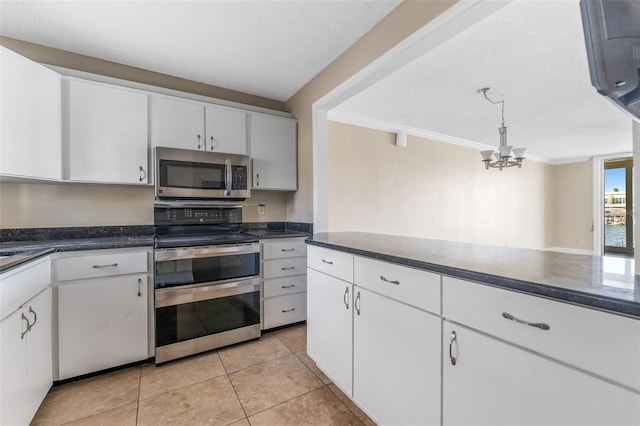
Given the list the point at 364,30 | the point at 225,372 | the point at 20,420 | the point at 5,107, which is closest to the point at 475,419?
the point at 225,372

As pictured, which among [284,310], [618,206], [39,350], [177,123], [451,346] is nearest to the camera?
[451,346]

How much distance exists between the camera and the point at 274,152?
2.95 metres

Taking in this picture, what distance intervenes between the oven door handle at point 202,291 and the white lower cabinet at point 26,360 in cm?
60

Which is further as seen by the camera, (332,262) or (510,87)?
(510,87)

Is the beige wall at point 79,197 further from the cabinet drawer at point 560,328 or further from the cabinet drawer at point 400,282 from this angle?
the cabinet drawer at point 560,328

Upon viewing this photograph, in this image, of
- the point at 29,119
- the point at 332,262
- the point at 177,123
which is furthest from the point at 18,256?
the point at 332,262

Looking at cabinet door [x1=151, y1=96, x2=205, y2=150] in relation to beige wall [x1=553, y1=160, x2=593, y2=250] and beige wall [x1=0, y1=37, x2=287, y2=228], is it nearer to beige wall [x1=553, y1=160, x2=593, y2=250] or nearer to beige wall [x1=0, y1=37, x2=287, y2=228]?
beige wall [x1=0, y1=37, x2=287, y2=228]

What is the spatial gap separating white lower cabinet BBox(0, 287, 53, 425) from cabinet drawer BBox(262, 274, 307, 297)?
57.2 inches

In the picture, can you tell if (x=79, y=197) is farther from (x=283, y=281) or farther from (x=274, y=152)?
(x=283, y=281)

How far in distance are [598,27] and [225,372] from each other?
2.45 metres

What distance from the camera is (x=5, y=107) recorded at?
1695 millimetres

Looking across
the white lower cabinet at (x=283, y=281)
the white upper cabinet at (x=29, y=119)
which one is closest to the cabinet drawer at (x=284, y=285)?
the white lower cabinet at (x=283, y=281)

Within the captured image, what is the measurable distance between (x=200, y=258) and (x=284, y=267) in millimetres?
784

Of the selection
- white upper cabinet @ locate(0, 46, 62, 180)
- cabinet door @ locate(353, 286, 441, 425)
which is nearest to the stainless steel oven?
white upper cabinet @ locate(0, 46, 62, 180)
